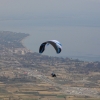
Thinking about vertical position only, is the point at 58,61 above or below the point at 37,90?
above

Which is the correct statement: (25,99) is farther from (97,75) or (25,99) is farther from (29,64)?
(29,64)

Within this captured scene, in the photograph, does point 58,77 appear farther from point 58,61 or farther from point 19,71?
point 58,61

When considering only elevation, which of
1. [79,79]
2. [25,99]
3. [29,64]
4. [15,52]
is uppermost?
[15,52]

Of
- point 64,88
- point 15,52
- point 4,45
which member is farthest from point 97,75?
point 4,45

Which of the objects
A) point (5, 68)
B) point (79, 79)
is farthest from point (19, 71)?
point (79, 79)

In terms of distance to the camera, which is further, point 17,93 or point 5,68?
point 5,68

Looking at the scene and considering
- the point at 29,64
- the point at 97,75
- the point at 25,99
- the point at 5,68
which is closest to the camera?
the point at 25,99

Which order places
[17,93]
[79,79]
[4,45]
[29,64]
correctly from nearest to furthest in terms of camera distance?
1. [17,93]
2. [79,79]
3. [29,64]
4. [4,45]

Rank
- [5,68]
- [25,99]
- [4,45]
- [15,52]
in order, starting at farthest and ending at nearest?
[4,45] → [15,52] → [5,68] → [25,99]

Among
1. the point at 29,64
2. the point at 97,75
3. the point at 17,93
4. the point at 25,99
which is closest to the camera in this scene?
the point at 25,99
